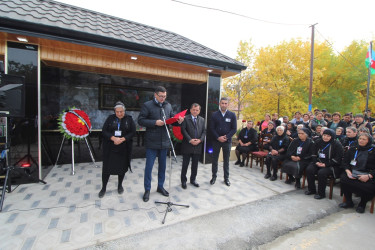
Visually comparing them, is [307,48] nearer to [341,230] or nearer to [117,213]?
[341,230]

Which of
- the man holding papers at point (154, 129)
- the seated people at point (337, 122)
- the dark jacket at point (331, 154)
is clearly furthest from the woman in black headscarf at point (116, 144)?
the seated people at point (337, 122)

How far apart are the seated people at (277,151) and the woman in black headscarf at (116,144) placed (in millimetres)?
3531

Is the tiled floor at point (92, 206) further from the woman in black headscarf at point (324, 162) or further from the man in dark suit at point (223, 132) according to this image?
the woman in black headscarf at point (324, 162)

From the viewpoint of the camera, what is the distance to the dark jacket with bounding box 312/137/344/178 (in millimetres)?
3725

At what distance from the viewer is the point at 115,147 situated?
3.38 meters

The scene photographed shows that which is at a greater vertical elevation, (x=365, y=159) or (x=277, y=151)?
(x=365, y=159)

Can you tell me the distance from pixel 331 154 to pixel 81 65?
5.92 meters

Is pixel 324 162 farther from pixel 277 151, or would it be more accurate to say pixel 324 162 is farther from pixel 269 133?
pixel 269 133

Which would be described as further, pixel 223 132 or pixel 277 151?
pixel 277 151

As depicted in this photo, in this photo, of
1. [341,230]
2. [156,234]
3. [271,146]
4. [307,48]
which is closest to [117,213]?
[156,234]

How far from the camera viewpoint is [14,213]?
2.75 m

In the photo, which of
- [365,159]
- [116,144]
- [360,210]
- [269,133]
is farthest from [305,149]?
[116,144]

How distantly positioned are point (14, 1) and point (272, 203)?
684 centimetres

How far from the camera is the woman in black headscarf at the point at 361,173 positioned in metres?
3.18
